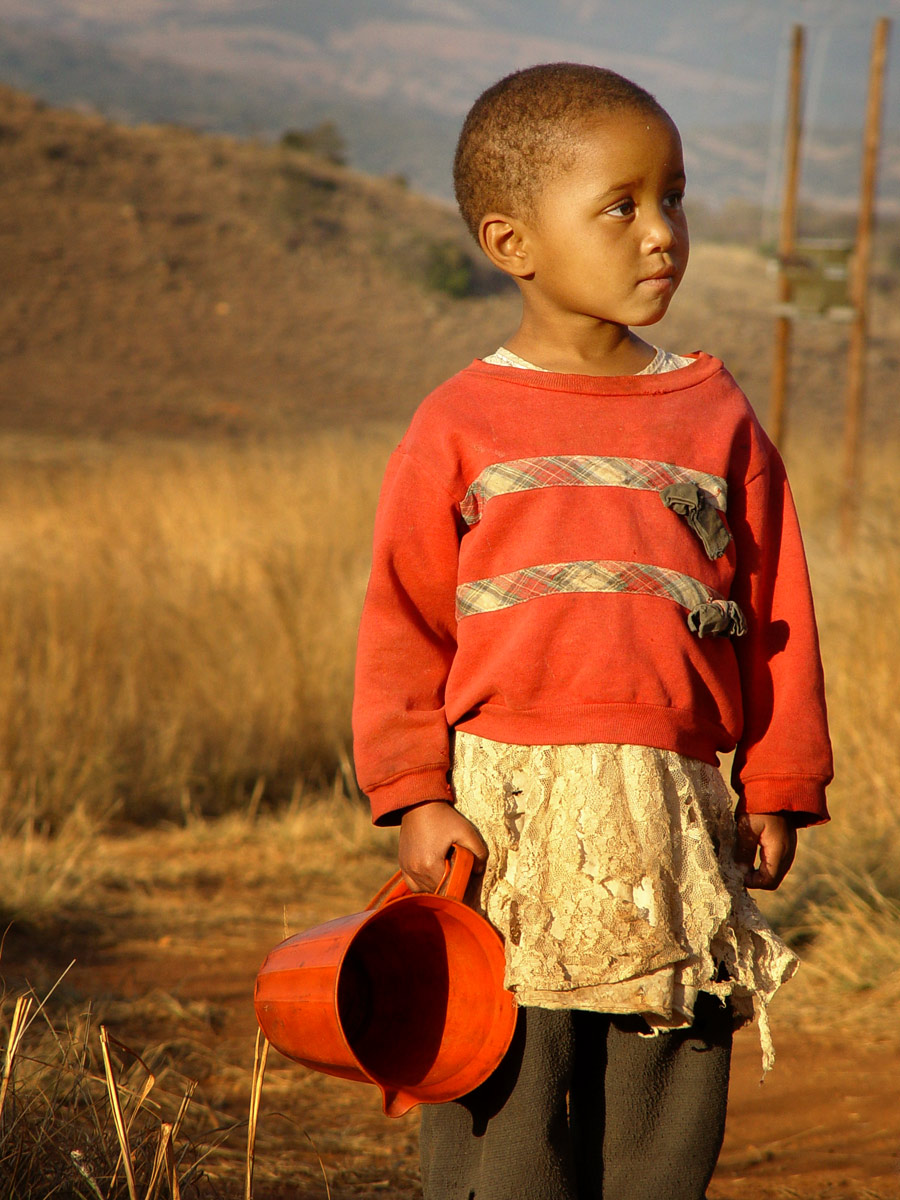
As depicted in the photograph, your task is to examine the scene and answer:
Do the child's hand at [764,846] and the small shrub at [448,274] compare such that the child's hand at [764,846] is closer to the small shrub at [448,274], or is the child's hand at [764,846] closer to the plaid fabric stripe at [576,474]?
the plaid fabric stripe at [576,474]

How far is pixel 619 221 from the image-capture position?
1488mm

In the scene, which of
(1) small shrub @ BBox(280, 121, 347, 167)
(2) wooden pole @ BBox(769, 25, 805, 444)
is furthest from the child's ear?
(1) small shrub @ BBox(280, 121, 347, 167)

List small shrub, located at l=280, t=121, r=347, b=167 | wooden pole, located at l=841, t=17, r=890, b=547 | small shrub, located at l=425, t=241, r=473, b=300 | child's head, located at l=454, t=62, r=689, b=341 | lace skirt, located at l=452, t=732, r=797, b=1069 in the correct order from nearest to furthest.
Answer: lace skirt, located at l=452, t=732, r=797, b=1069, child's head, located at l=454, t=62, r=689, b=341, wooden pole, located at l=841, t=17, r=890, b=547, small shrub, located at l=425, t=241, r=473, b=300, small shrub, located at l=280, t=121, r=347, b=167

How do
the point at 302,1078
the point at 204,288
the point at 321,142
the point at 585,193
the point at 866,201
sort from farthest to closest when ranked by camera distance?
the point at 321,142
the point at 204,288
the point at 866,201
the point at 302,1078
the point at 585,193

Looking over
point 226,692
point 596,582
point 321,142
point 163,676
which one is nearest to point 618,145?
point 596,582

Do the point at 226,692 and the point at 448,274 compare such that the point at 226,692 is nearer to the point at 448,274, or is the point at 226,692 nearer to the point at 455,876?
the point at 455,876

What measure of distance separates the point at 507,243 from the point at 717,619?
56 cm

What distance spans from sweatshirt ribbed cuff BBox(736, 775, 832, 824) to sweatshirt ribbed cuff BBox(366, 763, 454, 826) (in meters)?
0.38

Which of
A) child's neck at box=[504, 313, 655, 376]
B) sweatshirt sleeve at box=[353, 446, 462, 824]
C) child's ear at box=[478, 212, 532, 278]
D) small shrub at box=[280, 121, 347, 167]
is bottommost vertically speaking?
small shrub at box=[280, 121, 347, 167]

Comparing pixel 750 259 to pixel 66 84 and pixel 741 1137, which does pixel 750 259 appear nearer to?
pixel 741 1137

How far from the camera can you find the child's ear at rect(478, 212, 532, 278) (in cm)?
157

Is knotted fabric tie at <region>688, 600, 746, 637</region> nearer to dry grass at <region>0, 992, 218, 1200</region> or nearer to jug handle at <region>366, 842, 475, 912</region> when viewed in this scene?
jug handle at <region>366, 842, 475, 912</region>

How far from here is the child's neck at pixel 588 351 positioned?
1.57 m

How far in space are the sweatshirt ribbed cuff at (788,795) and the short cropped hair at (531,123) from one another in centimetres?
77
